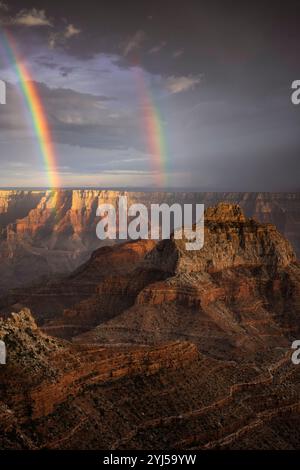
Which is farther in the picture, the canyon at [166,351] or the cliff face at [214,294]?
the cliff face at [214,294]

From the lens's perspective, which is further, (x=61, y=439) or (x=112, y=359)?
(x=112, y=359)

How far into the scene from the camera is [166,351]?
5656 centimetres

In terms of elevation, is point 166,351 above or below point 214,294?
below

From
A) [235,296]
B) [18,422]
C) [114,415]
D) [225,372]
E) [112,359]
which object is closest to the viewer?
[18,422]

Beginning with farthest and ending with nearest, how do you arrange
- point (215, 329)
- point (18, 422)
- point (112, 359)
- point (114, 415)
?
1. point (215, 329)
2. point (112, 359)
3. point (114, 415)
4. point (18, 422)

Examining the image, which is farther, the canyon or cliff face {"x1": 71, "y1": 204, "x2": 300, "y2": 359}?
cliff face {"x1": 71, "y1": 204, "x2": 300, "y2": 359}

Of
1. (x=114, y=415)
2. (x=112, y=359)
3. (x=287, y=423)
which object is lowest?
(x=287, y=423)

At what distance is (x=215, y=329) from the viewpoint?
3076 inches

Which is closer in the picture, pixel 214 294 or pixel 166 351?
pixel 166 351

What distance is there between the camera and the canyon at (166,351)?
147ft

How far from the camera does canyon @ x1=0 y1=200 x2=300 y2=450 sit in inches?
1768

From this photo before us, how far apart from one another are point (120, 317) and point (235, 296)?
1960 cm
